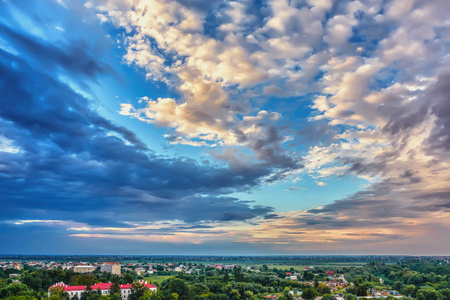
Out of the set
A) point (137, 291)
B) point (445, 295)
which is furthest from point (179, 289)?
point (445, 295)

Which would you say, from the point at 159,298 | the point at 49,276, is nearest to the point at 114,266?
the point at 49,276

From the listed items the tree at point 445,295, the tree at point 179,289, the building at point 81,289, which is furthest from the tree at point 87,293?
the tree at point 445,295

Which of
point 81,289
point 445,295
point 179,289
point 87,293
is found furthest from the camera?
point 445,295

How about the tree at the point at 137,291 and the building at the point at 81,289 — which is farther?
the building at the point at 81,289

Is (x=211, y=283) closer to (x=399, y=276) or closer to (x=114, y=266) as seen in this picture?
(x=114, y=266)

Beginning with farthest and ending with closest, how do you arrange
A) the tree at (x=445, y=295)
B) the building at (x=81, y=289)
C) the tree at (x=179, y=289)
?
the tree at (x=445, y=295) < the tree at (x=179, y=289) < the building at (x=81, y=289)

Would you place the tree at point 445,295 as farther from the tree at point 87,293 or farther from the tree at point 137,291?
the tree at point 87,293

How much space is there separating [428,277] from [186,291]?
6006cm

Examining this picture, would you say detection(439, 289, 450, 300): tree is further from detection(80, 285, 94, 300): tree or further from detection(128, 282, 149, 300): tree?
detection(80, 285, 94, 300): tree

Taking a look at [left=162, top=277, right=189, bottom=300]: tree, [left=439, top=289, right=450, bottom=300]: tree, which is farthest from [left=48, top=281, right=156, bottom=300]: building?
[left=439, top=289, right=450, bottom=300]: tree

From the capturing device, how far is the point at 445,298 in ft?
173

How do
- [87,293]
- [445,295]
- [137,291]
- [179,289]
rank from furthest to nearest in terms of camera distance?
[445,295] → [179,289] → [137,291] → [87,293]

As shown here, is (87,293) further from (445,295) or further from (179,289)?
(445,295)

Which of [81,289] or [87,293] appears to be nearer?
[87,293]
